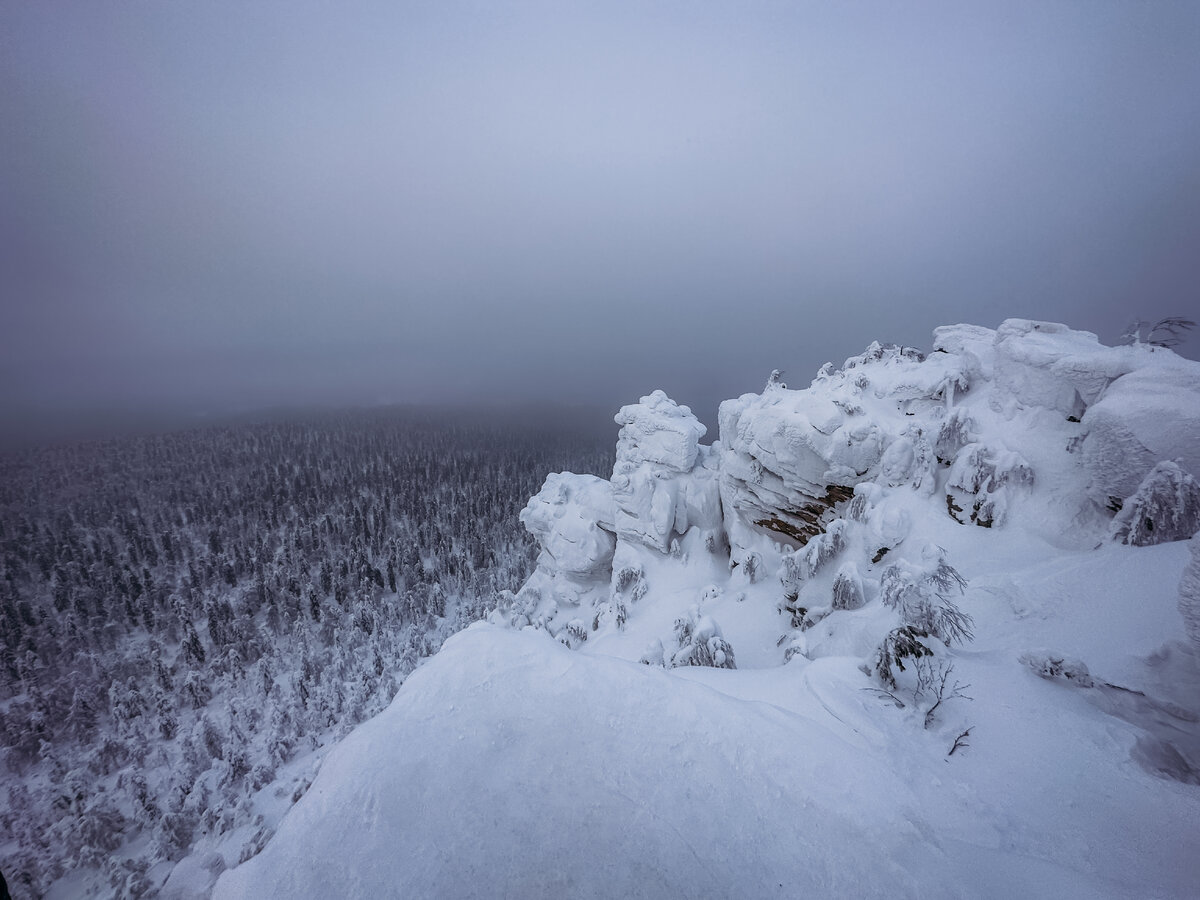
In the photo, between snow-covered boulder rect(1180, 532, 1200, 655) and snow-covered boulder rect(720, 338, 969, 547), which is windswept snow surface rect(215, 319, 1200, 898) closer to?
snow-covered boulder rect(1180, 532, 1200, 655)

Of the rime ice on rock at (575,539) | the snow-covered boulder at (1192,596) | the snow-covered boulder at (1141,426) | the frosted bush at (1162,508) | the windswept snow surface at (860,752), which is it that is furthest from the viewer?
the rime ice on rock at (575,539)

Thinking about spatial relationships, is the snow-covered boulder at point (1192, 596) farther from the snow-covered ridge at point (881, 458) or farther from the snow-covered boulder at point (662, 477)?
the snow-covered boulder at point (662, 477)

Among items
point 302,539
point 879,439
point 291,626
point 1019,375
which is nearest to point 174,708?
point 291,626

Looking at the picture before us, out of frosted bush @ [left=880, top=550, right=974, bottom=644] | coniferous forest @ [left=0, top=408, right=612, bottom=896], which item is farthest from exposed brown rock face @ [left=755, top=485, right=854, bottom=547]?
coniferous forest @ [left=0, top=408, right=612, bottom=896]

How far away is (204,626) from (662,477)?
2201 inches

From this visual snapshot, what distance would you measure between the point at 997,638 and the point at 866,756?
6.19 meters

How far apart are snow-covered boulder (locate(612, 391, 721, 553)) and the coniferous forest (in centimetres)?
2469

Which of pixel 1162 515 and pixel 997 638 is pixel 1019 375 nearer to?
pixel 1162 515

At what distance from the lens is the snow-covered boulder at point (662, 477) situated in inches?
1188

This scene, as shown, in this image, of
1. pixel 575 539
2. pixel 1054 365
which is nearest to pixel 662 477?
pixel 575 539

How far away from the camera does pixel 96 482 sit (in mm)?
99625

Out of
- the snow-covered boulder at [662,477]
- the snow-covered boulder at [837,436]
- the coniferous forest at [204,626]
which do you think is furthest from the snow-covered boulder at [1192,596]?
the coniferous forest at [204,626]

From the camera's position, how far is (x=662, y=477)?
31688 mm

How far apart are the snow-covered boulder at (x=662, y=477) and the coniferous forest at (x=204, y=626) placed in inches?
972
